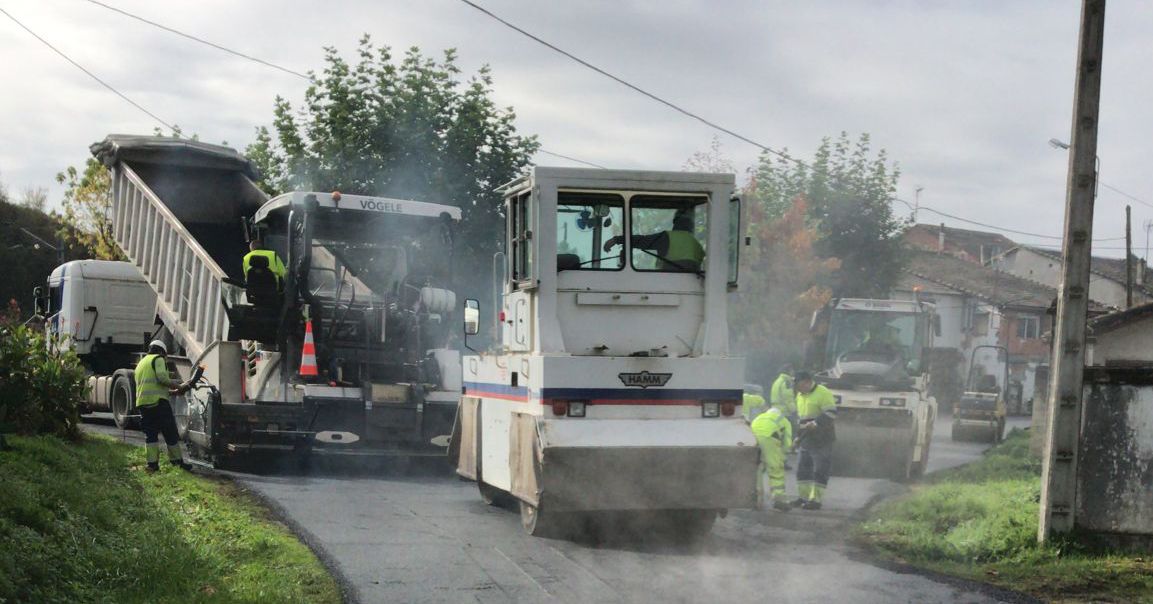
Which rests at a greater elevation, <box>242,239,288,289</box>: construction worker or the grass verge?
<box>242,239,288,289</box>: construction worker

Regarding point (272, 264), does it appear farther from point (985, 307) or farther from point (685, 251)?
point (985, 307)

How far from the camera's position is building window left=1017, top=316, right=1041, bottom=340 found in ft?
201

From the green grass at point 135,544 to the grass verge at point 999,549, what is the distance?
184 inches

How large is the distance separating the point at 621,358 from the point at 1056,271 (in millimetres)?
66534

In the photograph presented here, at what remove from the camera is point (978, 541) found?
9.36m

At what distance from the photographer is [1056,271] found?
228 feet

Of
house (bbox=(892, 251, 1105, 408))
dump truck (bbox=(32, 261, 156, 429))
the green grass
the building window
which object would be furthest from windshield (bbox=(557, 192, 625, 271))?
the building window

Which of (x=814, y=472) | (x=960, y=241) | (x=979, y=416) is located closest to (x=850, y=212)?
(x=979, y=416)

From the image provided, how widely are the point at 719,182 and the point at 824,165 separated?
27113mm

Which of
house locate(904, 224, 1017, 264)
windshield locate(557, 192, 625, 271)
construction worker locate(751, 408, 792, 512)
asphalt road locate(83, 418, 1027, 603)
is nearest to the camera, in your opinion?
asphalt road locate(83, 418, 1027, 603)

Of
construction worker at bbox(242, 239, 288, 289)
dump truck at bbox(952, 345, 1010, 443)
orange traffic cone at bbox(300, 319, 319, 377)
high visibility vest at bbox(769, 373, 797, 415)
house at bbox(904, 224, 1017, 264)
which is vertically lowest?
dump truck at bbox(952, 345, 1010, 443)

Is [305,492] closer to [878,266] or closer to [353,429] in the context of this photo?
[353,429]

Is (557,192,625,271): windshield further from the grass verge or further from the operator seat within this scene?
the operator seat

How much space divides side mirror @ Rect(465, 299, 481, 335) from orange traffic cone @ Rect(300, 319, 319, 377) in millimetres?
3129
